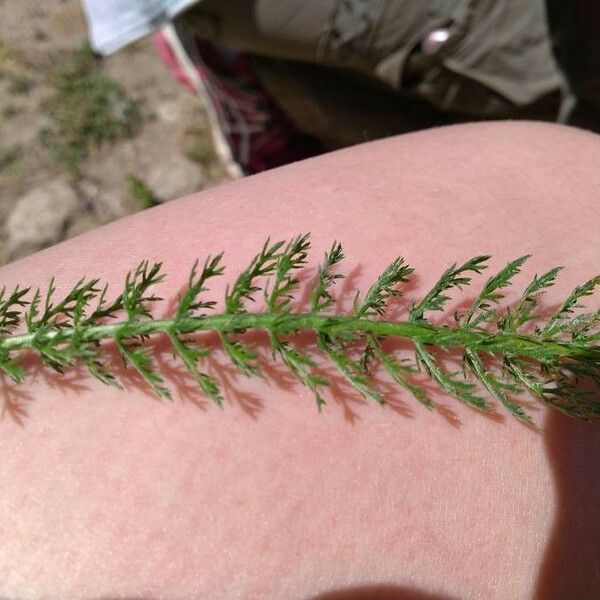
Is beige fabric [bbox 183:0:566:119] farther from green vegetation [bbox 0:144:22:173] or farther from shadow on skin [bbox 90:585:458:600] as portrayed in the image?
shadow on skin [bbox 90:585:458:600]

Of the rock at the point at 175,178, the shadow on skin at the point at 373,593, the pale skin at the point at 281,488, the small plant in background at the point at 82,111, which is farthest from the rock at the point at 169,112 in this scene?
the shadow on skin at the point at 373,593

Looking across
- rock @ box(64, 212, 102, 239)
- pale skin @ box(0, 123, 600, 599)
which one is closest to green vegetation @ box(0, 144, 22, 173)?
rock @ box(64, 212, 102, 239)

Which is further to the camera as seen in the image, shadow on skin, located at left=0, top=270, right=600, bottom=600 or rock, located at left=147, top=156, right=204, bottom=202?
rock, located at left=147, top=156, right=204, bottom=202

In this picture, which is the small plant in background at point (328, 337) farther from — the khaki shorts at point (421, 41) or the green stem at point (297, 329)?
the khaki shorts at point (421, 41)

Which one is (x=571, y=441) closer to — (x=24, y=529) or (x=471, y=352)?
(x=471, y=352)

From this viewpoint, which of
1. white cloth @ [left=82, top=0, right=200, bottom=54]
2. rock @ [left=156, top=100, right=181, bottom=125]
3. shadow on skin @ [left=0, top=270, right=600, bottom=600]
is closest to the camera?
shadow on skin @ [left=0, top=270, right=600, bottom=600]

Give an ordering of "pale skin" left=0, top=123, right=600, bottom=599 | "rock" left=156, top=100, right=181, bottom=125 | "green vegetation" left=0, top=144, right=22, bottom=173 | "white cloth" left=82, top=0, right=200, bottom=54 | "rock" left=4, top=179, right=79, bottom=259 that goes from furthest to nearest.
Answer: "rock" left=156, top=100, right=181, bottom=125 < "green vegetation" left=0, top=144, right=22, bottom=173 < "rock" left=4, top=179, right=79, bottom=259 < "white cloth" left=82, top=0, right=200, bottom=54 < "pale skin" left=0, top=123, right=600, bottom=599
